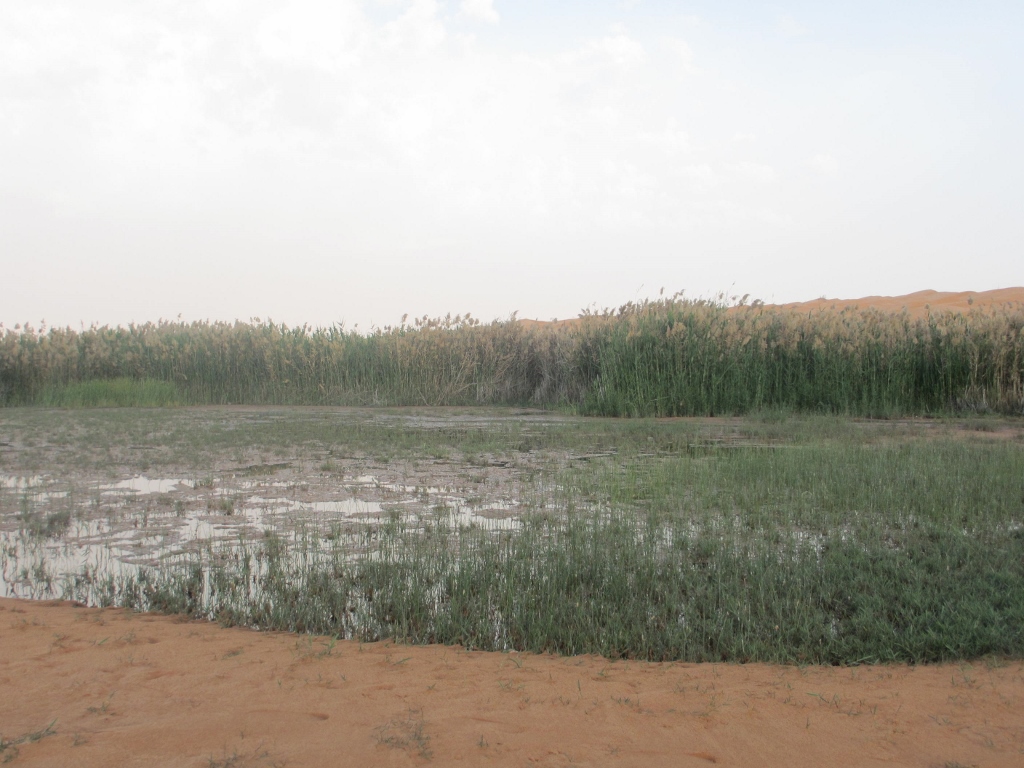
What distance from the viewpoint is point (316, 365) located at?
22.4 meters

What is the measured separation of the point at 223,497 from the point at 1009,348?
1612 cm

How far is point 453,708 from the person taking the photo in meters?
3.04

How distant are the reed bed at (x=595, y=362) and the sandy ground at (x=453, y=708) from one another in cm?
1337

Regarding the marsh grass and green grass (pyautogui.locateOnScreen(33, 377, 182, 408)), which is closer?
the marsh grass

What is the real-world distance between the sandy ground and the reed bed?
1337 centimetres

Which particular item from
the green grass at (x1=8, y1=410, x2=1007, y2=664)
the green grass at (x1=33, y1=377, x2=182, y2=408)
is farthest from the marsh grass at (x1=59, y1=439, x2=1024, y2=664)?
the green grass at (x1=33, y1=377, x2=182, y2=408)

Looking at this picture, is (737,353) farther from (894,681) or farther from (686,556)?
(894,681)

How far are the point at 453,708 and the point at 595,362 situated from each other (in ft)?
54.5

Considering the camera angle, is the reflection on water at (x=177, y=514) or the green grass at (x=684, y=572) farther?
the reflection on water at (x=177, y=514)

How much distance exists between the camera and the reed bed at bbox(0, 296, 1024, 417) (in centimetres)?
1639

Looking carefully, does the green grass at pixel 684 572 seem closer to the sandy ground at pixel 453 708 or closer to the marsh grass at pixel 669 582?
the marsh grass at pixel 669 582

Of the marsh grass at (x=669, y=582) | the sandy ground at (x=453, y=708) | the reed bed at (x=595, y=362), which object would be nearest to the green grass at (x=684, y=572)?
the marsh grass at (x=669, y=582)

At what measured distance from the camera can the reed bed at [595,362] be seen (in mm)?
16391

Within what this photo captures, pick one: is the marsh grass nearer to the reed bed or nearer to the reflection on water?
the reflection on water
